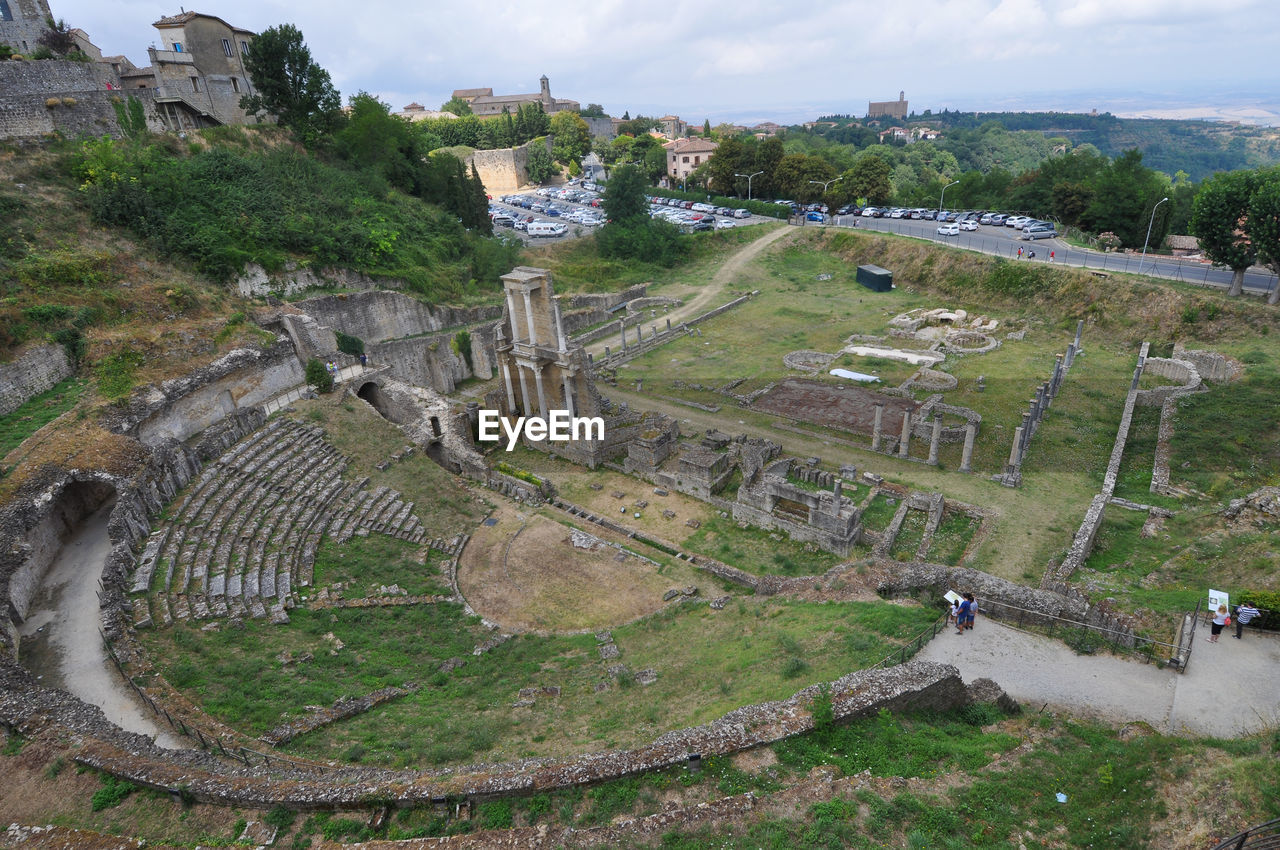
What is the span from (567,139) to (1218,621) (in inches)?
3974

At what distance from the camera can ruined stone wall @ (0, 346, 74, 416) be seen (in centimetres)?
2273

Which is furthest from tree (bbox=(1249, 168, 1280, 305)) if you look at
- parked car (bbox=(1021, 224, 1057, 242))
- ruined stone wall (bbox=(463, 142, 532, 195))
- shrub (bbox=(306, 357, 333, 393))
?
ruined stone wall (bbox=(463, 142, 532, 195))

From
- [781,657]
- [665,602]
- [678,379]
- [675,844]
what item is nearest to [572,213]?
[678,379]

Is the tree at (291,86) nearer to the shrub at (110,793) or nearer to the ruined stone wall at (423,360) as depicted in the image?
the ruined stone wall at (423,360)

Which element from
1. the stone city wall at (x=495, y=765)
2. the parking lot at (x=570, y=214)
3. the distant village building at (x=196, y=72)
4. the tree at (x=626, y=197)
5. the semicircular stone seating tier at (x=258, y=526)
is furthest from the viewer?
the parking lot at (x=570, y=214)

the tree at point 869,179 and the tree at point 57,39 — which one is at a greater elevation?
the tree at point 57,39

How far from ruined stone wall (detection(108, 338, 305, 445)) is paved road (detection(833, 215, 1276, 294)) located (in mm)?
51220

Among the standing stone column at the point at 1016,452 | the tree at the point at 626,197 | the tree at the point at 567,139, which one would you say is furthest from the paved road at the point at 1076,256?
the tree at the point at 567,139

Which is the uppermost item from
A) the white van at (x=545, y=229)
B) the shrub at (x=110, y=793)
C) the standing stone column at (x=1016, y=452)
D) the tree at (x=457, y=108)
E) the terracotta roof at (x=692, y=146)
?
the tree at (x=457, y=108)

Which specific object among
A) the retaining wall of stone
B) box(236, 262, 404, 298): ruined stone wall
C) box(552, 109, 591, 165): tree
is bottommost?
the retaining wall of stone

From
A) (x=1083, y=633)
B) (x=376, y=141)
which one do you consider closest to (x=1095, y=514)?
(x=1083, y=633)

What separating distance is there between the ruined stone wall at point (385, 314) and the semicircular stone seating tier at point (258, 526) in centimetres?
1174

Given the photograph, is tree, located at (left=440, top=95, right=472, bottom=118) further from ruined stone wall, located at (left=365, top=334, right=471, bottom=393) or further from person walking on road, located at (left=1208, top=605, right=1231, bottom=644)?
person walking on road, located at (left=1208, top=605, right=1231, bottom=644)

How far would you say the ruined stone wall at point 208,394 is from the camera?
23.4 m
